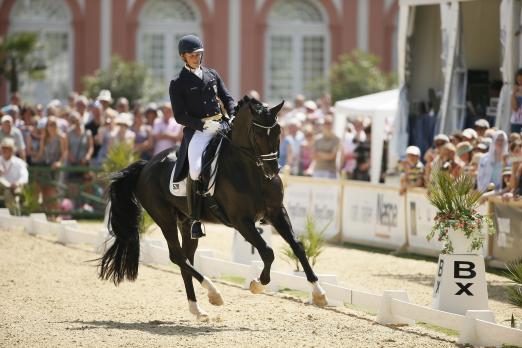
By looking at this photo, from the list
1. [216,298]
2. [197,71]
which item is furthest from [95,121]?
[216,298]

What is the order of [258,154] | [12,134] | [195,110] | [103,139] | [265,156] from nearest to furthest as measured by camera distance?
[265,156], [258,154], [195,110], [12,134], [103,139]

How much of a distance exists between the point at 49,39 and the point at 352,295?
27.9 m

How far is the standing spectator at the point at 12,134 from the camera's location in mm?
22031

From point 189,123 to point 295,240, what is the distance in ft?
5.04

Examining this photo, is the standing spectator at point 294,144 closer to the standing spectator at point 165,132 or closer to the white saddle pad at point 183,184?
the standing spectator at point 165,132

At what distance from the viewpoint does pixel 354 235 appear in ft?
63.4

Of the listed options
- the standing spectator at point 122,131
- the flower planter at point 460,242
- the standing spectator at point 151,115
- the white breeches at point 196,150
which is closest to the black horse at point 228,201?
the white breeches at point 196,150

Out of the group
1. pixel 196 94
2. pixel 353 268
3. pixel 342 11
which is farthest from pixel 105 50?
pixel 196 94

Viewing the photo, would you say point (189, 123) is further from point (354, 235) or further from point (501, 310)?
point (354, 235)

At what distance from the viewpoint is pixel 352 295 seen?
475 inches

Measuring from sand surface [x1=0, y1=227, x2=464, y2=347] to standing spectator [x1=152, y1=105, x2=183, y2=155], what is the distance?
7.48 metres

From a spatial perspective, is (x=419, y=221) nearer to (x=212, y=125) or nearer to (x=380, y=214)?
(x=380, y=214)

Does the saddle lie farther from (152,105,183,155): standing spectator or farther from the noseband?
(152,105,183,155): standing spectator

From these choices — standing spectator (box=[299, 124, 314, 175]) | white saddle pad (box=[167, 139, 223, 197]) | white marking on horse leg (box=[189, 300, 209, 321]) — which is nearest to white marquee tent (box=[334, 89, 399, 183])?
standing spectator (box=[299, 124, 314, 175])
